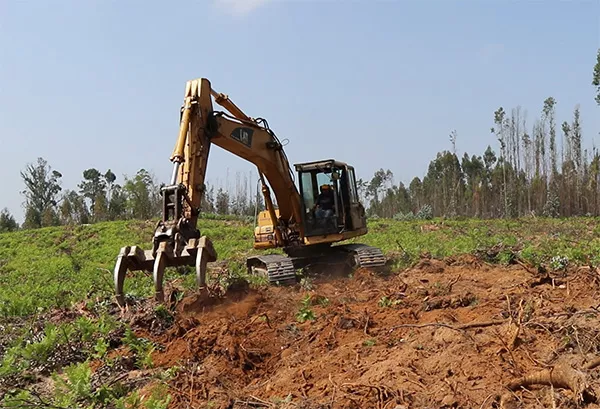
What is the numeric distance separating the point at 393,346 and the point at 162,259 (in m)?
3.72

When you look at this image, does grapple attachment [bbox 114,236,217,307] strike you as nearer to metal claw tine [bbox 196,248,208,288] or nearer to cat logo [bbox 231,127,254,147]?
metal claw tine [bbox 196,248,208,288]

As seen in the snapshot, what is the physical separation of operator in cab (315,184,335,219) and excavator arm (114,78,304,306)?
1.41 feet

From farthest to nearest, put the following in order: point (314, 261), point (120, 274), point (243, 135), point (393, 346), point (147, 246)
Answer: point (147, 246) → point (314, 261) → point (243, 135) → point (120, 274) → point (393, 346)

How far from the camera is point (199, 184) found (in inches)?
358

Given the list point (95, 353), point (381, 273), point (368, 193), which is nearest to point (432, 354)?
point (95, 353)

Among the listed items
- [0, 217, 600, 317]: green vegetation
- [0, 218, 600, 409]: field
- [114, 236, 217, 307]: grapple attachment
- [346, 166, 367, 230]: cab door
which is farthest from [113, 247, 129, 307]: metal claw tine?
[346, 166, 367, 230]: cab door

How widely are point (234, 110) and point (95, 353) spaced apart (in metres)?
5.82

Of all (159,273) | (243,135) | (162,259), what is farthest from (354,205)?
(159,273)

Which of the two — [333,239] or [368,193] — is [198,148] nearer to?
[333,239]

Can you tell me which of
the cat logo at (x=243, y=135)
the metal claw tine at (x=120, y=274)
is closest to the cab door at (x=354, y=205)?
the cat logo at (x=243, y=135)

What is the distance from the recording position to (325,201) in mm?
12219

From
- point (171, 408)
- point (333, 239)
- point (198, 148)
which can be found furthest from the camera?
point (333, 239)

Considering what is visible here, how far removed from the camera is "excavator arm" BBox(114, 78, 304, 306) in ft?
26.5

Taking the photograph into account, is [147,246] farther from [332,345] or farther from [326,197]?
[332,345]
